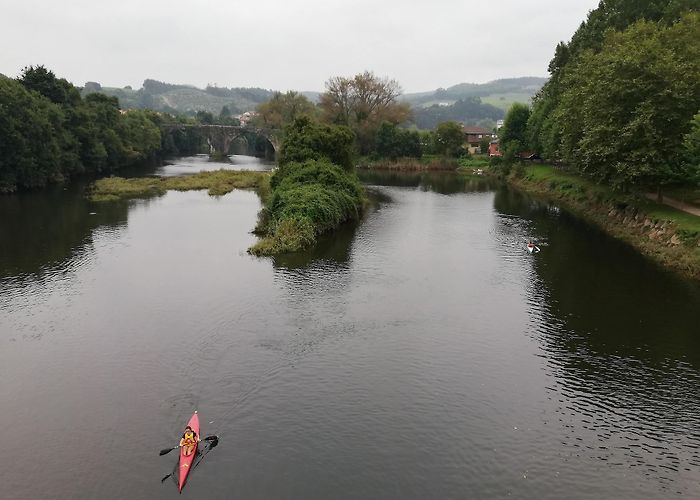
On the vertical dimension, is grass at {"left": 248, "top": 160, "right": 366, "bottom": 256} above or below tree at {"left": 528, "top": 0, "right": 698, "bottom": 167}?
below

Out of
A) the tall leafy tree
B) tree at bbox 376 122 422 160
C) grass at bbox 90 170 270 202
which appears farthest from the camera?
tree at bbox 376 122 422 160

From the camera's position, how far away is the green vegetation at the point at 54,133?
299 ft

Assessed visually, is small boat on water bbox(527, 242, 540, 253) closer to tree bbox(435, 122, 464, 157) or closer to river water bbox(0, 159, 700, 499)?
river water bbox(0, 159, 700, 499)

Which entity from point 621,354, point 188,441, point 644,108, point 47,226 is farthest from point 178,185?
point 621,354

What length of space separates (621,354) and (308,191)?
42823mm

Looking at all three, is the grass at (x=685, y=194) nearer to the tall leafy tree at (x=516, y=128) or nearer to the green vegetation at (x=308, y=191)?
the green vegetation at (x=308, y=191)

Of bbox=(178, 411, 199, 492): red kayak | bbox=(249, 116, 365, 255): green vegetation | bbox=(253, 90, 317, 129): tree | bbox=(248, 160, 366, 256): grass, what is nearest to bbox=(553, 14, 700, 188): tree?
bbox=(248, 160, 366, 256): grass

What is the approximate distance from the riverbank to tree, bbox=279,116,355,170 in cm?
3697

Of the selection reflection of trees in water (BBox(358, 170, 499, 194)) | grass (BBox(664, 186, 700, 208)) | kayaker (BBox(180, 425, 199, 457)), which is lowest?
kayaker (BBox(180, 425, 199, 457))

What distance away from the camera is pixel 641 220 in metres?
64.7

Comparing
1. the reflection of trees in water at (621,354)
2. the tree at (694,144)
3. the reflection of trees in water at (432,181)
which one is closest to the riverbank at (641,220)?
the reflection of trees in water at (621,354)

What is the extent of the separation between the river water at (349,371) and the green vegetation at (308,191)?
344 cm

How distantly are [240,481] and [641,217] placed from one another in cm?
5899

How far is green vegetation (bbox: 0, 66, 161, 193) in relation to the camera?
299ft
